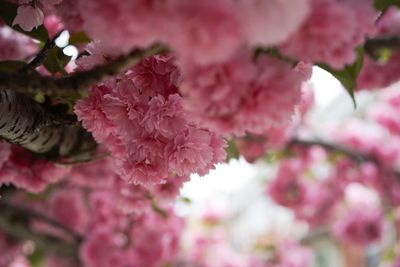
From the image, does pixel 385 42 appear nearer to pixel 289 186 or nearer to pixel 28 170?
pixel 28 170

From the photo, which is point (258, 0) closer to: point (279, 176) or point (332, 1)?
point (332, 1)

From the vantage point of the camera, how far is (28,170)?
1.00 m

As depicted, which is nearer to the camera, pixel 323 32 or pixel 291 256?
pixel 323 32

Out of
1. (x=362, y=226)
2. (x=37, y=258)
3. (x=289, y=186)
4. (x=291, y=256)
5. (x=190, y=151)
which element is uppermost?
(x=289, y=186)

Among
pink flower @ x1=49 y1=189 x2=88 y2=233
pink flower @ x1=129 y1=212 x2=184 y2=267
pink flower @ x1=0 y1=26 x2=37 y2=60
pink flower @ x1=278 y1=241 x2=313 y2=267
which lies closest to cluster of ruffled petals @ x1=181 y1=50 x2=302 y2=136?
pink flower @ x1=0 y1=26 x2=37 y2=60

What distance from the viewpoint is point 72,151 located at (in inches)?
39.7

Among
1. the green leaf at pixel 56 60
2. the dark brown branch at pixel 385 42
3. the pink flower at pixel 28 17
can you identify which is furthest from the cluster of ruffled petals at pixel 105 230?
the pink flower at pixel 28 17

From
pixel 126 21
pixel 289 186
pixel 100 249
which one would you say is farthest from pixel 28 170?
pixel 289 186

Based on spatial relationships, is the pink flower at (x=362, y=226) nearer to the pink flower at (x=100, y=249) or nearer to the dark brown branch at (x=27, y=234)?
the pink flower at (x=100, y=249)

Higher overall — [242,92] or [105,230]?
[105,230]

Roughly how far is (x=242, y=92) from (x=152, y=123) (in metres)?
0.25

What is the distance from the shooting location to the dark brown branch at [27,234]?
1867mm

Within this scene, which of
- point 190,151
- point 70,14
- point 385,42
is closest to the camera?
point 190,151

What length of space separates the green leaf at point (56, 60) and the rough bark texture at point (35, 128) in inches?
3.2
